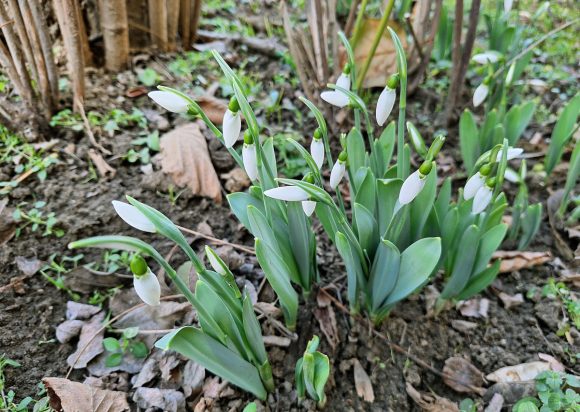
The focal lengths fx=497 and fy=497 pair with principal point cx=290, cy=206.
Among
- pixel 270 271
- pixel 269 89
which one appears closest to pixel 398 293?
pixel 270 271

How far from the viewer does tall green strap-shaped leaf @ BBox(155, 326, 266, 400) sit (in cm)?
108

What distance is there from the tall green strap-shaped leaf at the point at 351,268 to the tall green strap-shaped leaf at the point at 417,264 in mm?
110

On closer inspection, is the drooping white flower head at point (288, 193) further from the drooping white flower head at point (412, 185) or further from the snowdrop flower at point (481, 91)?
the snowdrop flower at point (481, 91)

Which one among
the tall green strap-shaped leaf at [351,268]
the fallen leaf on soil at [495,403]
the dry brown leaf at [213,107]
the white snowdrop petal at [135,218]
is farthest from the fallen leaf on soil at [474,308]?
the dry brown leaf at [213,107]

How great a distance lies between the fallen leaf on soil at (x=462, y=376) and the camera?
1.50m

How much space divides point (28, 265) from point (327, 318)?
1007 mm

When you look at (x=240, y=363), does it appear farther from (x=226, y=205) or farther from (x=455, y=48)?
(x=455, y=48)

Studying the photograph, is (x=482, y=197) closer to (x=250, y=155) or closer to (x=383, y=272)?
(x=383, y=272)

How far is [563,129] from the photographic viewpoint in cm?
197

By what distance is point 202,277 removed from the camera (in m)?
1.12

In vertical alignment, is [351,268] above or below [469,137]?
below

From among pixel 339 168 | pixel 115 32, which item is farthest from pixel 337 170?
pixel 115 32

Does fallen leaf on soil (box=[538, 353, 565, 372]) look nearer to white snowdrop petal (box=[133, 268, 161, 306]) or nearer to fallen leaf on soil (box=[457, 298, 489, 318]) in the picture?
fallen leaf on soil (box=[457, 298, 489, 318])

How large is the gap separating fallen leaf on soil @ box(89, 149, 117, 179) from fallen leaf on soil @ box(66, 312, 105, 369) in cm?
66
